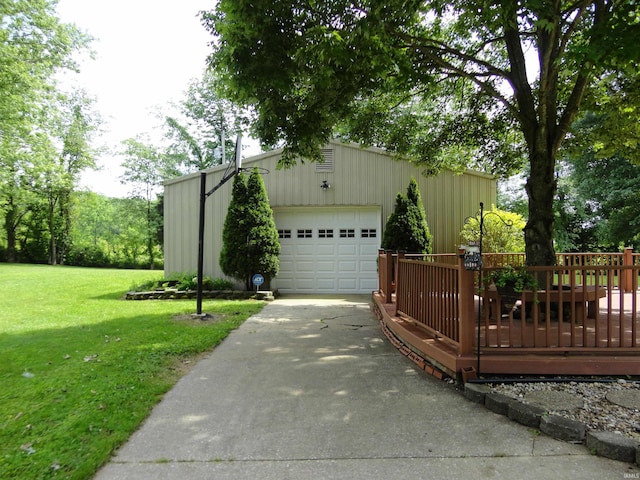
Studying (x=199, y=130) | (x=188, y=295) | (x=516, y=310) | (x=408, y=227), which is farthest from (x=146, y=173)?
(x=516, y=310)

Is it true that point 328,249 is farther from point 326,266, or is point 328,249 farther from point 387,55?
point 387,55

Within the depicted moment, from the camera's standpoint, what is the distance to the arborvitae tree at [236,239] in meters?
9.87

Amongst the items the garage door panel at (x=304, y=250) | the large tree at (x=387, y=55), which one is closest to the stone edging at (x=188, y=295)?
the garage door panel at (x=304, y=250)

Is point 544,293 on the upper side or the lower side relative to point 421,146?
lower

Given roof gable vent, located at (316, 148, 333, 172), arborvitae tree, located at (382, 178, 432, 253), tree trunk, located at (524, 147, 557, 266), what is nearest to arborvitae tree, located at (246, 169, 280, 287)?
roof gable vent, located at (316, 148, 333, 172)

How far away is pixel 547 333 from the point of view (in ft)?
12.3

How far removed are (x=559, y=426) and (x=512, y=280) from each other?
66.1 inches

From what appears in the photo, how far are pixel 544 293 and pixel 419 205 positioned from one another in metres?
6.04

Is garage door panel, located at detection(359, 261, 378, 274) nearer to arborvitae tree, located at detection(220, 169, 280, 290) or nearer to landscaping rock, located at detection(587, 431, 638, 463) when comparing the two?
arborvitae tree, located at detection(220, 169, 280, 290)

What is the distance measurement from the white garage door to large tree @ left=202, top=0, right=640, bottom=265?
15.2 feet

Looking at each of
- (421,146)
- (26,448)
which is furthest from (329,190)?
(26,448)

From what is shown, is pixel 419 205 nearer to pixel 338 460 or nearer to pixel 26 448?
pixel 338 460

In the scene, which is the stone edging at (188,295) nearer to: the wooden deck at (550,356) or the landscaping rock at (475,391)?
the wooden deck at (550,356)

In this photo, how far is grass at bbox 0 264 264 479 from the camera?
2.64 meters
